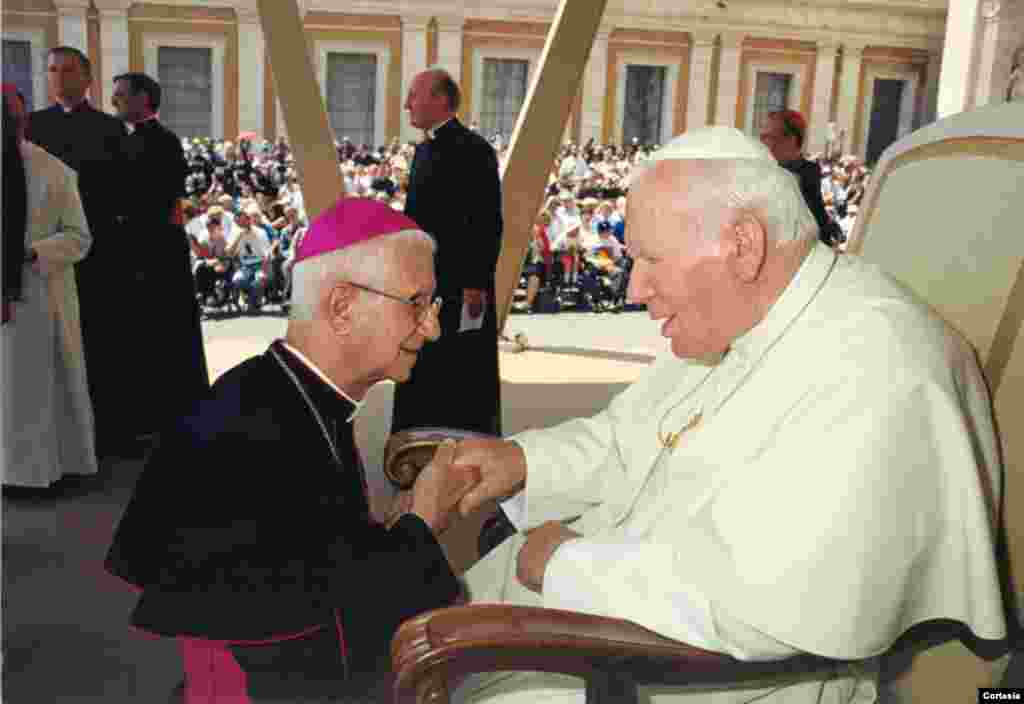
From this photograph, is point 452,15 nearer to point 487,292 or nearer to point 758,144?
point 487,292

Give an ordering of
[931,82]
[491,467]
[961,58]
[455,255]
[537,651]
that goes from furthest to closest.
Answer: [931,82], [961,58], [455,255], [491,467], [537,651]

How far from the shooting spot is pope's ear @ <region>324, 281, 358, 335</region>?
153 centimetres

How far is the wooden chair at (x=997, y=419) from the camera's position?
128cm

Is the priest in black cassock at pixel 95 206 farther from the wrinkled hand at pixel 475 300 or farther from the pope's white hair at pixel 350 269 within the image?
the pope's white hair at pixel 350 269

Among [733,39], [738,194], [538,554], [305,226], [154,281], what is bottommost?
[305,226]

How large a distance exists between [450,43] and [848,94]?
10492 millimetres

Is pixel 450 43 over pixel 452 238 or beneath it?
over

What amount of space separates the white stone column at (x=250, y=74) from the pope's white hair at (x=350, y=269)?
76.3 ft

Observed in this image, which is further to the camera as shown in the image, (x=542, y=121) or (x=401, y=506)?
(x=542, y=121)

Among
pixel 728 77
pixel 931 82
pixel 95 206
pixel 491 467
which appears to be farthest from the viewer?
pixel 931 82

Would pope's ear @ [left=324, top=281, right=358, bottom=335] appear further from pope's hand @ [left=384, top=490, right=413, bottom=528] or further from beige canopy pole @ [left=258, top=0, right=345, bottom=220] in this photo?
beige canopy pole @ [left=258, top=0, right=345, bottom=220]

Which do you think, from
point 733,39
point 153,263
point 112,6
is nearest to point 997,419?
point 153,263

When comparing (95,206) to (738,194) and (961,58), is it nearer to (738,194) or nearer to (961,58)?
(738,194)

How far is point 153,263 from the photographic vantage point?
4.56 metres
